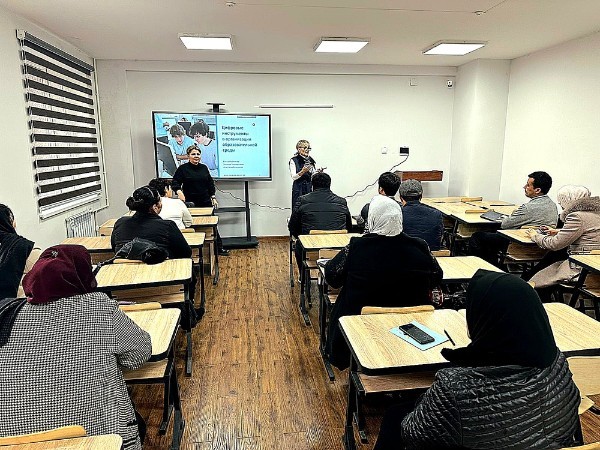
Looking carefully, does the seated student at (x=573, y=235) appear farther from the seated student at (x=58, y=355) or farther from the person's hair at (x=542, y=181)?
the seated student at (x=58, y=355)

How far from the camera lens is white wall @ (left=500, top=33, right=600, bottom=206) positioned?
4.63 metres

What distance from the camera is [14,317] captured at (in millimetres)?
1352

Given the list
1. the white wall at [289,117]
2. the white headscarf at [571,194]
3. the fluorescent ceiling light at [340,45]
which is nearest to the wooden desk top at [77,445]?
the white headscarf at [571,194]

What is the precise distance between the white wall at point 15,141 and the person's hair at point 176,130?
201 cm

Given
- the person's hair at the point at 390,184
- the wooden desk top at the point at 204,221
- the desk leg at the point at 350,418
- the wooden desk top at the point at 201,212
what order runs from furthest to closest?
the wooden desk top at the point at 201,212 → the wooden desk top at the point at 204,221 → the person's hair at the point at 390,184 → the desk leg at the point at 350,418

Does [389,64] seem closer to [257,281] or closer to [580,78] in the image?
[580,78]

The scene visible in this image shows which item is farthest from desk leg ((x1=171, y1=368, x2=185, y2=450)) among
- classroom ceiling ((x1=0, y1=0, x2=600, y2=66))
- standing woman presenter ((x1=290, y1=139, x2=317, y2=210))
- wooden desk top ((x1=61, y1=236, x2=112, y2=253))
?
standing woman presenter ((x1=290, y1=139, x2=317, y2=210))

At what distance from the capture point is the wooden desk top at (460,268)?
101 inches

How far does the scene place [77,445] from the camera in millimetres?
1219

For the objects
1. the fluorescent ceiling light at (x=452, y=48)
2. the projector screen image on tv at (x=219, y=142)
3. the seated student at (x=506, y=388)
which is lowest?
the seated student at (x=506, y=388)

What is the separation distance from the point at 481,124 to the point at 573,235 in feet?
11.1

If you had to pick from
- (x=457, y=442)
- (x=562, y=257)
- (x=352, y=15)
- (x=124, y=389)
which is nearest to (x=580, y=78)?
(x=562, y=257)

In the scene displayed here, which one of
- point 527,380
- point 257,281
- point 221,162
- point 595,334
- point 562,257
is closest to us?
point 527,380

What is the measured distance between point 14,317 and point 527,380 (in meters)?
1.54
